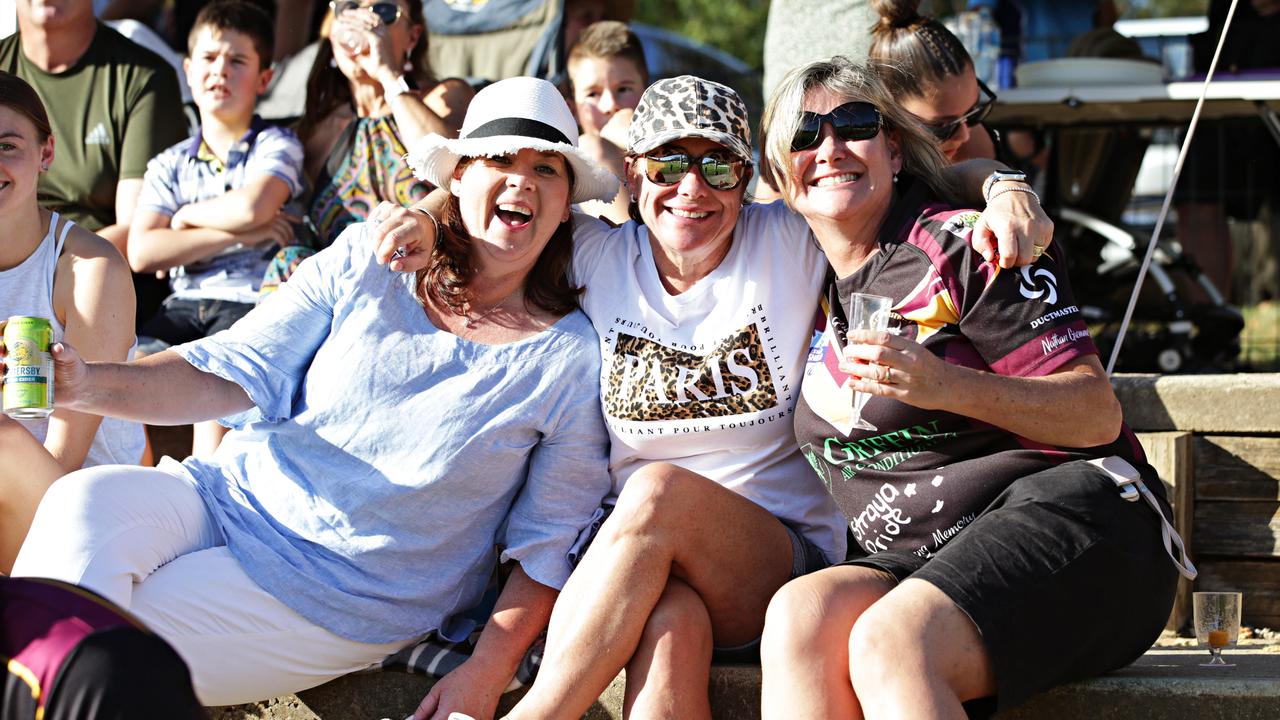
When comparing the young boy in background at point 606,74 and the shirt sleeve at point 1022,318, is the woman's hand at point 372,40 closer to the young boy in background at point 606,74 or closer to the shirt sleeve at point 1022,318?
the young boy in background at point 606,74

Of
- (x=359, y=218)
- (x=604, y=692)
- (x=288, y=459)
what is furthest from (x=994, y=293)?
(x=359, y=218)

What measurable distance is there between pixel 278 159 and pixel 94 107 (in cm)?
99

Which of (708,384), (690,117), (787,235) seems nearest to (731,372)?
(708,384)

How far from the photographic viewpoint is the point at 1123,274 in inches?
287

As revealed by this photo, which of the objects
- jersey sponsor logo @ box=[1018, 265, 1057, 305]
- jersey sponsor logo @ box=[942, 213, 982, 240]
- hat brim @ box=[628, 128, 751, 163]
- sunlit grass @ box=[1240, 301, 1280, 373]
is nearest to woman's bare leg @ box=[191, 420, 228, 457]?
hat brim @ box=[628, 128, 751, 163]

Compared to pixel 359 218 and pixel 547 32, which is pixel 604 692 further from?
pixel 547 32

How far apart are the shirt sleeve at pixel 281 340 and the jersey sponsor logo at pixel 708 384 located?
785 mm

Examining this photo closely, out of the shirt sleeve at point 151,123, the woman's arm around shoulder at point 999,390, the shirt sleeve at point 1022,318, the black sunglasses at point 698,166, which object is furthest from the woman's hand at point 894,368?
the shirt sleeve at point 151,123

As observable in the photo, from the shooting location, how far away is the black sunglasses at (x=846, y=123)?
9.99 feet

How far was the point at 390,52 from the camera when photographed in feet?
15.9

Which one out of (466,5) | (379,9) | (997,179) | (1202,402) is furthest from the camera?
(466,5)

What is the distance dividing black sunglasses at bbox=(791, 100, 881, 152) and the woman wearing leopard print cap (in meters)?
0.19

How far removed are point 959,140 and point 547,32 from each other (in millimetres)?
3026

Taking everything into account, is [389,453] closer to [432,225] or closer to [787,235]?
[432,225]
